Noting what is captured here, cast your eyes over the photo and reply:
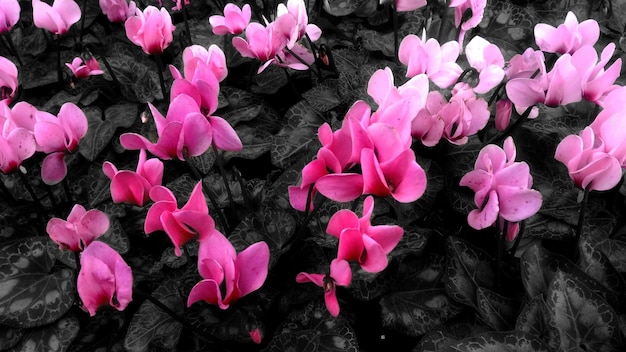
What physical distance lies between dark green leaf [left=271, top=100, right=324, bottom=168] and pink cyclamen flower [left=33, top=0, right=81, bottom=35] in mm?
642

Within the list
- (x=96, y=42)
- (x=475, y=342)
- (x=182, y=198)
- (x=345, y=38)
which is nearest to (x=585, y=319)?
(x=475, y=342)

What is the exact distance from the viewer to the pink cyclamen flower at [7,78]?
1.21 meters

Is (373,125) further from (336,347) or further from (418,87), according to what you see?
(336,347)

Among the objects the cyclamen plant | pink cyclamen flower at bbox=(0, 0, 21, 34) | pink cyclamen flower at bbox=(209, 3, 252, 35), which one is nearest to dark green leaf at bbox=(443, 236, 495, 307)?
the cyclamen plant

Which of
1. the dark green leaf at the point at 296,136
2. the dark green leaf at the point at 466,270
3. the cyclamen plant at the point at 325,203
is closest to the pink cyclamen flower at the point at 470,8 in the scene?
the cyclamen plant at the point at 325,203

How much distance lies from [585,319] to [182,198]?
2.73 feet

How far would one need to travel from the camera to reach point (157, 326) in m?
1.03

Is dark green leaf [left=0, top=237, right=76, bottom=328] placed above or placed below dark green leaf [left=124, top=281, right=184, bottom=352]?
below

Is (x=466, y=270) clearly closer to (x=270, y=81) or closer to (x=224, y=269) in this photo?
(x=224, y=269)

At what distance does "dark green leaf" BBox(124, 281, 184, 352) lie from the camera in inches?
39.3

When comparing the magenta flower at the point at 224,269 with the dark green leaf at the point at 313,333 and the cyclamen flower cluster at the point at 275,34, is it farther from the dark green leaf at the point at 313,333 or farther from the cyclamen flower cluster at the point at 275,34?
the cyclamen flower cluster at the point at 275,34

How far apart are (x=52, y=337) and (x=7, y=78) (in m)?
0.59

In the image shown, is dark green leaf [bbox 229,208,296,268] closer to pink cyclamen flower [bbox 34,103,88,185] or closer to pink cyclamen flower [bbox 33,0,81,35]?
pink cyclamen flower [bbox 34,103,88,185]

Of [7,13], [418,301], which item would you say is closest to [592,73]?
[418,301]
